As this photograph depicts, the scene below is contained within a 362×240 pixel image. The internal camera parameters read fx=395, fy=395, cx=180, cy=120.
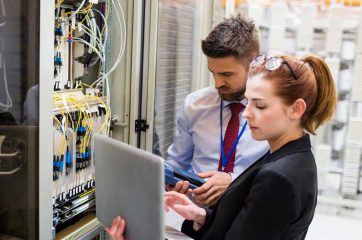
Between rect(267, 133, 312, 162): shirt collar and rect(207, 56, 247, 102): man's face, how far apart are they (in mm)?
619

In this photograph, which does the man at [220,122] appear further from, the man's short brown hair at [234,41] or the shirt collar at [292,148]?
the shirt collar at [292,148]

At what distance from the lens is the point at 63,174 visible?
181cm

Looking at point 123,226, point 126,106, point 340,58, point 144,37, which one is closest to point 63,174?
point 126,106

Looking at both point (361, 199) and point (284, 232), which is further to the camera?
point (361, 199)

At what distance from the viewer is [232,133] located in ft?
5.87

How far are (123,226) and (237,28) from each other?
3.19 ft

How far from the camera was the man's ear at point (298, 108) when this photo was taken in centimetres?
104

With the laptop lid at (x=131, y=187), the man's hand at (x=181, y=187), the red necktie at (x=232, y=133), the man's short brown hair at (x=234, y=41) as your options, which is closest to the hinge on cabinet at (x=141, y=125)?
the red necktie at (x=232, y=133)

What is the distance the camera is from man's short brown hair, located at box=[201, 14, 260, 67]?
63.7 inches

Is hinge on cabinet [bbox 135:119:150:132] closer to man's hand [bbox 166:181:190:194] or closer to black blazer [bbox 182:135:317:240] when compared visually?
man's hand [bbox 166:181:190:194]

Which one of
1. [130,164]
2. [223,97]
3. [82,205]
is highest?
[223,97]

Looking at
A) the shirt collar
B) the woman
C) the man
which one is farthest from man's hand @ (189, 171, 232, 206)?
the shirt collar

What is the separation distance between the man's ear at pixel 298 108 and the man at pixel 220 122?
21.7 inches

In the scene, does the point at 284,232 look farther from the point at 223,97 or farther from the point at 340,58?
the point at 340,58
